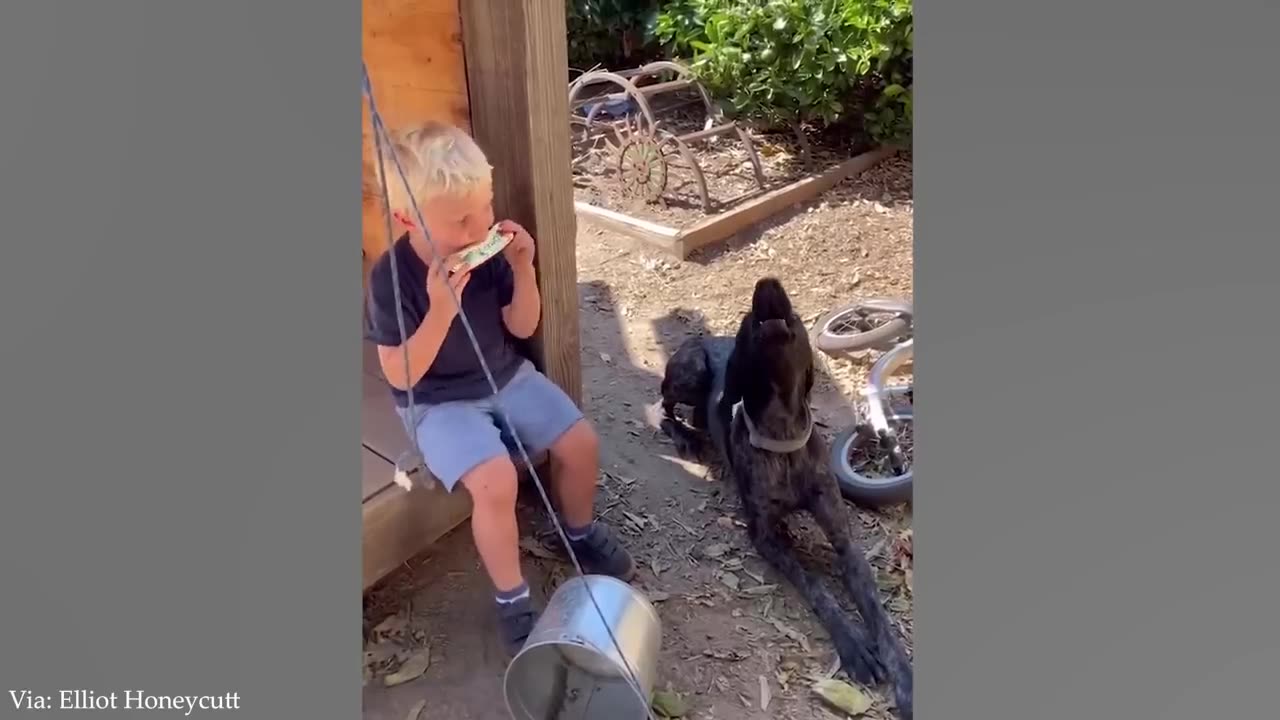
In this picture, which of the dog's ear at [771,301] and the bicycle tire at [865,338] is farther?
the bicycle tire at [865,338]

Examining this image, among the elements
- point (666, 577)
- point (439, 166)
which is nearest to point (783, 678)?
point (666, 577)

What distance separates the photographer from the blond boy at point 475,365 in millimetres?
2457

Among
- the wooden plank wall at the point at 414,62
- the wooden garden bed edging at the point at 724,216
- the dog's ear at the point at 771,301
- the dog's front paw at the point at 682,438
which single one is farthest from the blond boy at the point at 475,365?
the wooden garden bed edging at the point at 724,216

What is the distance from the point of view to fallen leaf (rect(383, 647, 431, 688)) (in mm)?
2725

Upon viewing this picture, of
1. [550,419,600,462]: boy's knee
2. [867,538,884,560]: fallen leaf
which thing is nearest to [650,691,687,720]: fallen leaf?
[550,419,600,462]: boy's knee

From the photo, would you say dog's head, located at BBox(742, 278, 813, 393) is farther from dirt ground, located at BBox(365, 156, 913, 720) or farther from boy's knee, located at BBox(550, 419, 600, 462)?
dirt ground, located at BBox(365, 156, 913, 720)

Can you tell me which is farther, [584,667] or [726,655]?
[726,655]

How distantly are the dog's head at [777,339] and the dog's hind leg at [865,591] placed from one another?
0.43 m

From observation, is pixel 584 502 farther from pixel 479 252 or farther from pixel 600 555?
pixel 479 252

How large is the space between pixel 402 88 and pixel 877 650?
81.4 inches

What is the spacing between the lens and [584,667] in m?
2.48

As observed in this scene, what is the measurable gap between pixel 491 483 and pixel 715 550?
0.96 meters

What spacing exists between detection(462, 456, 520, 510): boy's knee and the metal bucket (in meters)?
0.27

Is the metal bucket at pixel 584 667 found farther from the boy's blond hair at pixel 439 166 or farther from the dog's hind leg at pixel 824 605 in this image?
the boy's blond hair at pixel 439 166
